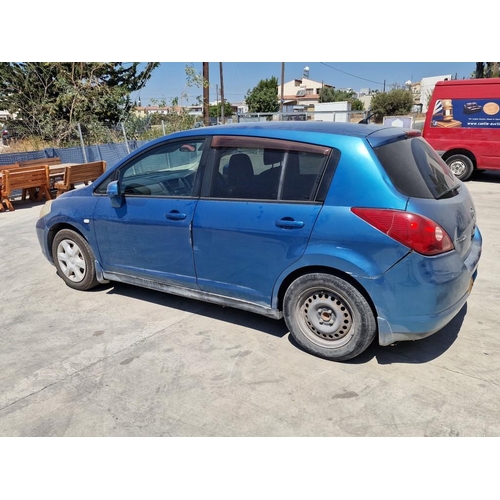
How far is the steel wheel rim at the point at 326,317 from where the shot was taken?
3.21 metres

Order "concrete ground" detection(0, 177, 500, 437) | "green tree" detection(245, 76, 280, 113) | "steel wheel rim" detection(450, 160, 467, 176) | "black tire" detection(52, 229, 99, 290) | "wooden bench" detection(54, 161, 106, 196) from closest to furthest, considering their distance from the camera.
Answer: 1. "concrete ground" detection(0, 177, 500, 437)
2. "black tire" detection(52, 229, 99, 290)
3. "wooden bench" detection(54, 161, 106, 196)
4. "steel wheel rim" detection(450, 160, 467, 176)
5. "green tree" detection(245, 76, 280, 113)

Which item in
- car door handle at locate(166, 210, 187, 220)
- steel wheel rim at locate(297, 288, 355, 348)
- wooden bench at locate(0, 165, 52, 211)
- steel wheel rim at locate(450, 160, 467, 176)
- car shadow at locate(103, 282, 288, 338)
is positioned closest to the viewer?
steel wheel rim at locate(297, 288, 355, 348)

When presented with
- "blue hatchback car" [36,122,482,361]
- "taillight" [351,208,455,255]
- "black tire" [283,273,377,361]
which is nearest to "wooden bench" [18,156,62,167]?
"blue hatchback car" [36,122,482,361]

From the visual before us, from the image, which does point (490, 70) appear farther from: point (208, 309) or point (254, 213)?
point (254, 213)

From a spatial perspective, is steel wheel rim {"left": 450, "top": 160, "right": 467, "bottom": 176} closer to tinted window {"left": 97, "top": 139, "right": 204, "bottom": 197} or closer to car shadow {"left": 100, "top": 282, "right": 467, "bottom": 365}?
car shadow {"left": 100, "top": 282, "right": 467, "bottom": 365}

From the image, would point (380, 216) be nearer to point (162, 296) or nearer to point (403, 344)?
point (403, 344)

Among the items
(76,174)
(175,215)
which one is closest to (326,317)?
(175,215)

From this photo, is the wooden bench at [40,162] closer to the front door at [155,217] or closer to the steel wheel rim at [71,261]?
the steel wheel rim at [71,261]

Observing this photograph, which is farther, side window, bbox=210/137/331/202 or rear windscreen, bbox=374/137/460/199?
side window, bbox=210/137/331/202

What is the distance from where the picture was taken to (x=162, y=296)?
4652 mm

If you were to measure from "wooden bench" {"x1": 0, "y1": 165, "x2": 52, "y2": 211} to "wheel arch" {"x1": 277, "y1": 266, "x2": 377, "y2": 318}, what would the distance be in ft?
26.6

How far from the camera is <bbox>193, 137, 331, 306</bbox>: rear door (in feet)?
10.6

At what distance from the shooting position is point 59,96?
61.3ft

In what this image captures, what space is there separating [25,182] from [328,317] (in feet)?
29.1
